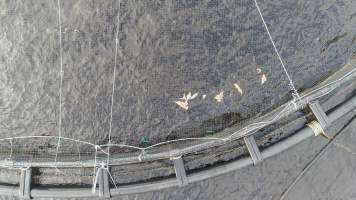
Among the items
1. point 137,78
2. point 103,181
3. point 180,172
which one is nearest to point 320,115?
point 180,172

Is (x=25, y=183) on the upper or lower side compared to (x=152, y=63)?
lower

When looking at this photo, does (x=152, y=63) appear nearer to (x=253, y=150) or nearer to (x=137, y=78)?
(x=137, y=78)

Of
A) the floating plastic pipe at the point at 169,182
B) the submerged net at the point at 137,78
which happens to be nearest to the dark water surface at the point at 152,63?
the submerged net at the point at 137,78

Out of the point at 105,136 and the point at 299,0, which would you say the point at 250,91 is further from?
the point at 105,136

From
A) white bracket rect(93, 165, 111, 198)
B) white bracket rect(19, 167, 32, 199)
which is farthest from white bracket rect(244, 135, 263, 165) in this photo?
white bracket rect(19, 167, 32, 199)

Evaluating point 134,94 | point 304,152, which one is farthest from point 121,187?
point 304,152

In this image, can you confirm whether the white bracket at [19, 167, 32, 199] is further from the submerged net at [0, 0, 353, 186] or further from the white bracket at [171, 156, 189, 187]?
the white bracket at [171, 156, 189, 187]

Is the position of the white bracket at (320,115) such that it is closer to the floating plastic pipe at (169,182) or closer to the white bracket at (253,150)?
the floating plastic pipe at (169,182)
